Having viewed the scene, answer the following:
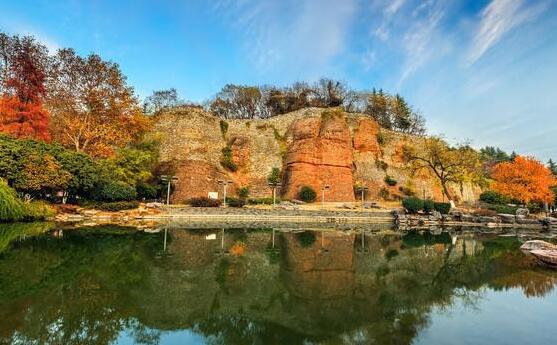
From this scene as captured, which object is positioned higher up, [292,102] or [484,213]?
[292,102]

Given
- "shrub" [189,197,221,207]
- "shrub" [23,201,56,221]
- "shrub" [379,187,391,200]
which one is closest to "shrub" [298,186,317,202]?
"shrub" [189,197,221,207]

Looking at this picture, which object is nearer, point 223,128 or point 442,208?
point 442,208

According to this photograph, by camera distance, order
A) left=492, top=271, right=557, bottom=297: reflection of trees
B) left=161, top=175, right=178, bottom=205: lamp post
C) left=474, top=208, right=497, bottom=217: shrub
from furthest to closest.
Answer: left=161, top=175, right=178, bottom=205: lamp post < left=474, top=208, right=497, bottom=217: shrub < left=492, top=271, right=557, bottom=297: reflection of trees

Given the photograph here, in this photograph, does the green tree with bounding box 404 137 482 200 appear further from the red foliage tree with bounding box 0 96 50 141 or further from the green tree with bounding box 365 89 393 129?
the red foliage tree with bounding box 0 96 50 141

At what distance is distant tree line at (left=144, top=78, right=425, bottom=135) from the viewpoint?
51.7 metres

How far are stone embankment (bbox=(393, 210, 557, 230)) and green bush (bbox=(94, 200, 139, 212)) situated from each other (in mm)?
21328

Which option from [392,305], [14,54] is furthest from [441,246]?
[14,54]

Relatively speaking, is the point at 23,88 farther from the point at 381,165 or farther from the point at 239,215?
the point at 381,165

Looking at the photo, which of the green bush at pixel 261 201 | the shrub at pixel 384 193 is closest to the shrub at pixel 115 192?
the green bush at pixel 261 201

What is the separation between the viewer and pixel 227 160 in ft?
137

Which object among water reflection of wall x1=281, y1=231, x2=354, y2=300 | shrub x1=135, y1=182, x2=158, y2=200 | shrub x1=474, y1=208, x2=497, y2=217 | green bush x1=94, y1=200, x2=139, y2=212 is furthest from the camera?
shrub x1=135, y1=182, x2=158, y2=200

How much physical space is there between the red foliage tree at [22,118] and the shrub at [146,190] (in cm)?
888

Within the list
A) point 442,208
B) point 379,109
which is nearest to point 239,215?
point 442,208

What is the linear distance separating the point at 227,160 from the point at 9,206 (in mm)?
23312
